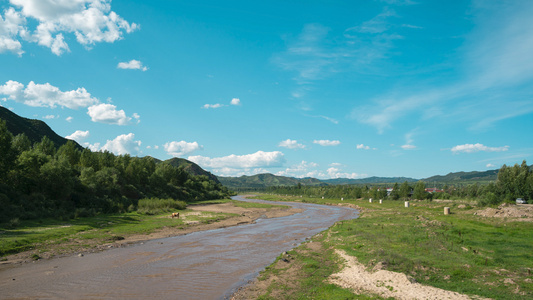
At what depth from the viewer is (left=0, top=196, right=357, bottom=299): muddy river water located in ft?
57.2

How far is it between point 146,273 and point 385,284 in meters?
17.5

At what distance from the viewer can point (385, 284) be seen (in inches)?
630

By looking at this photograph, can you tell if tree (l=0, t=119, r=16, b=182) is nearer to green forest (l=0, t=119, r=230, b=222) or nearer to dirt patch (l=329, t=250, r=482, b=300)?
green forest (l=0, t=119, r=230, b=222)

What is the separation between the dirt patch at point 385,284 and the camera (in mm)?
14047

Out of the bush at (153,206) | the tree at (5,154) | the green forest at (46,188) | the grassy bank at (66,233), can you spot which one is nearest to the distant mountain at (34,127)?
the green forest at (46,188)

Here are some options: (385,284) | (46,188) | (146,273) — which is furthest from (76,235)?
(385,284)

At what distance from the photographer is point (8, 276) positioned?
19625 mm

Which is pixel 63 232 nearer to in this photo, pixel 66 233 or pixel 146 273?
pixel 66 233

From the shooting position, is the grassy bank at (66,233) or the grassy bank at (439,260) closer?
the grassy bank at (439,260)

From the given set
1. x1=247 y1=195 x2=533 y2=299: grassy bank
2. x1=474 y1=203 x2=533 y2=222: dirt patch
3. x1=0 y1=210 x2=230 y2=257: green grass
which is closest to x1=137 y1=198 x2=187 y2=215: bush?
x1=0 y1=210 x2=230 y2=257: green grass

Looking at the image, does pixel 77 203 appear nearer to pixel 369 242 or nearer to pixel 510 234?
pixel 369 242

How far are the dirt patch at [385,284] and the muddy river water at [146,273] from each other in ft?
23.3

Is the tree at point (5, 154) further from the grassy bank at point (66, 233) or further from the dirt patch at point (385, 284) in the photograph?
the dirt patch at point (385, 284)

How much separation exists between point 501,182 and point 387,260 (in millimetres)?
104503
